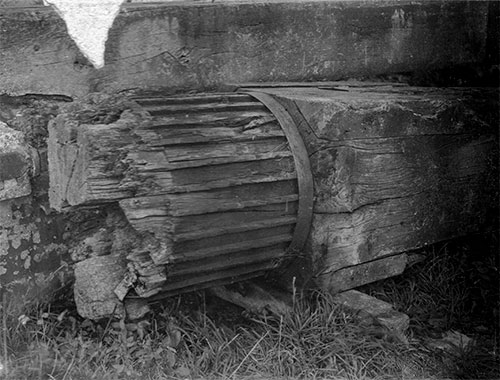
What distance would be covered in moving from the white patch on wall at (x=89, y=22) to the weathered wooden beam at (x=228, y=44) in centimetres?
3

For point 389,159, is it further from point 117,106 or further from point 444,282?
point 117,106

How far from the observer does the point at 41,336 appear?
3.30 meters

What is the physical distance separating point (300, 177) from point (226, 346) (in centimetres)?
78

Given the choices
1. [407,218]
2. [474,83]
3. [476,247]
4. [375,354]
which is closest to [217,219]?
[375,354]

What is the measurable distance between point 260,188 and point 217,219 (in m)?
0.25

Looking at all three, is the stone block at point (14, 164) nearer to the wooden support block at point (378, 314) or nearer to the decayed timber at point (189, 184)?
the decayed timber at point (189, 184)

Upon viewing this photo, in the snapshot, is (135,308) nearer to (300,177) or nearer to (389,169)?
(300,177)

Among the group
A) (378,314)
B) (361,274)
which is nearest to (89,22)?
(361,274)

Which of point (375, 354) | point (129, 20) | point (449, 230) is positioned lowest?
point (375, 354)

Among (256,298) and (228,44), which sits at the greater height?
(228,44)

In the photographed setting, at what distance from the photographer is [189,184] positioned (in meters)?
3.01

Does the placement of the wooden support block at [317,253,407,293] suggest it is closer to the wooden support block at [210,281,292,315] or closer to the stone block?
the wooden support block at [210,281,292,315]

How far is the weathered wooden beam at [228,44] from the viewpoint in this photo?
3594mm

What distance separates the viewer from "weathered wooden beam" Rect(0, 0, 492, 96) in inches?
141
